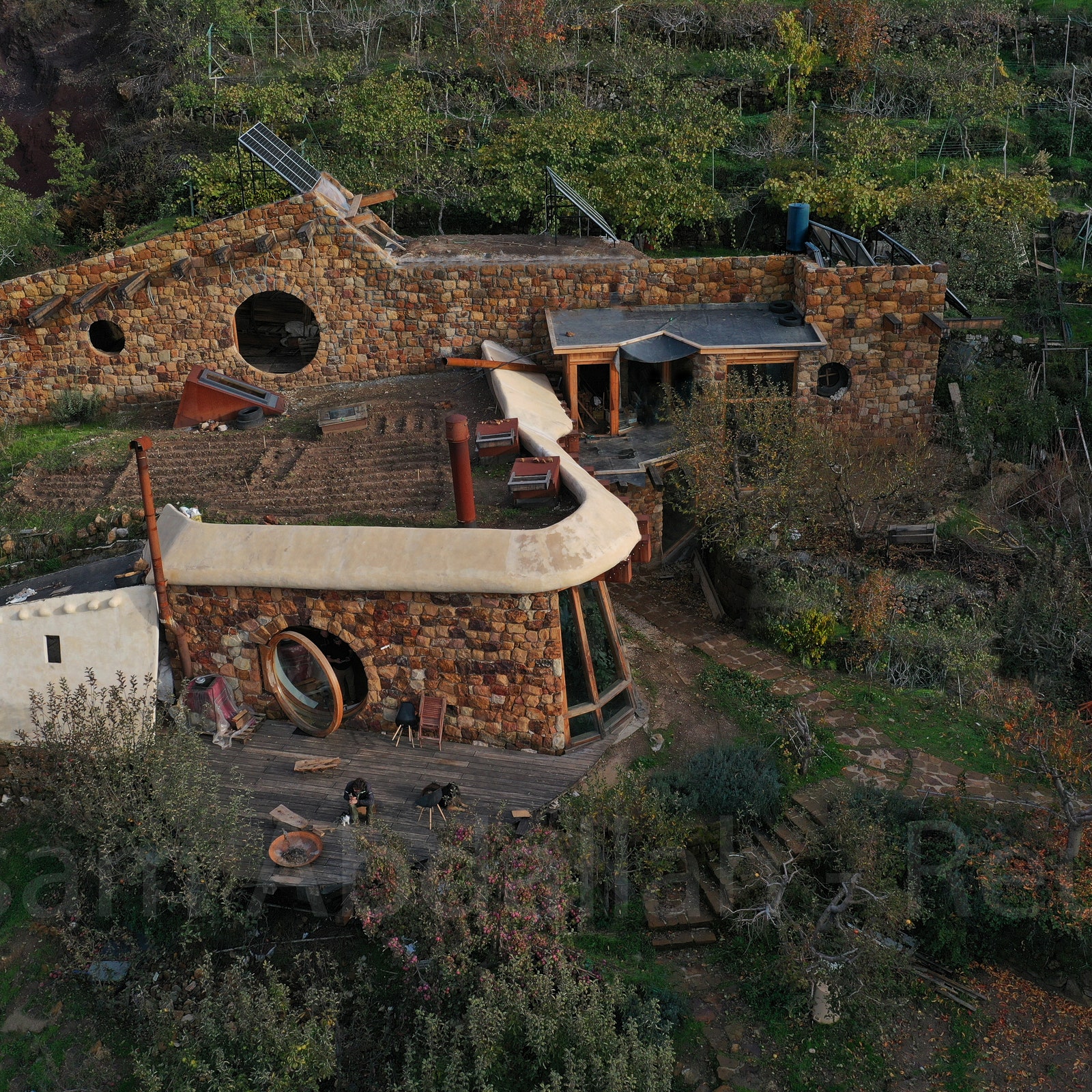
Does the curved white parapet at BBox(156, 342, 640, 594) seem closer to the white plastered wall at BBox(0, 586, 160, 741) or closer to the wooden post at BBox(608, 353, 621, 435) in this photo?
the white plastered wall at BBox(0, 586, 160, 741)

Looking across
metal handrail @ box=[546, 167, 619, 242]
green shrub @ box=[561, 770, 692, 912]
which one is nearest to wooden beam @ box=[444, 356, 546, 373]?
metal handrail @ box=[546, 167, 619, 242]

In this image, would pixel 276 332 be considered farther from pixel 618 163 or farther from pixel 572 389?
pixel 618 163

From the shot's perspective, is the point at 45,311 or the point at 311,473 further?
the point at 45,311

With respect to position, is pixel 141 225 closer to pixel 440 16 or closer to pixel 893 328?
pixel 440 16

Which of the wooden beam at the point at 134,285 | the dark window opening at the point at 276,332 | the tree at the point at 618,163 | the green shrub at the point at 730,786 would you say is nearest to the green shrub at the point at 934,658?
the green shrub at the point at 730,786

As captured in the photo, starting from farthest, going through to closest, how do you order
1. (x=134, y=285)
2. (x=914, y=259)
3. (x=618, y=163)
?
1. (x=618, y=163)
2. (x=914, y=259)
3. (x=134, y=285)

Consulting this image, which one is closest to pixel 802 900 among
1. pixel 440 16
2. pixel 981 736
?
pixel 981 736

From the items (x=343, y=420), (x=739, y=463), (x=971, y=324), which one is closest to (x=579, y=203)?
(x=739, y=463)

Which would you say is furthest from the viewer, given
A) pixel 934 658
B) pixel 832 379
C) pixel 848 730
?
pixel 832 379
